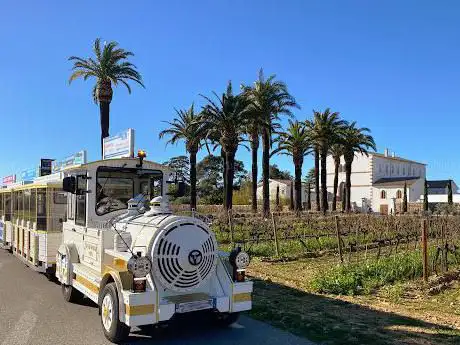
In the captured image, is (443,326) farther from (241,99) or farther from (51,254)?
(241,99)

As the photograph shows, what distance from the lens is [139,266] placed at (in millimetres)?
6039

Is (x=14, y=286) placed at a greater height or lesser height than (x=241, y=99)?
lesser

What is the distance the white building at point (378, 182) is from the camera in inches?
3196

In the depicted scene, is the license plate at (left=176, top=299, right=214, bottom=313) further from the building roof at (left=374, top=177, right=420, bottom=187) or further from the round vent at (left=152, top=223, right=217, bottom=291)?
the building roof at (left=374, top=177, right=420, bottom=187)

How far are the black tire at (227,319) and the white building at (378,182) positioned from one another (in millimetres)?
74576

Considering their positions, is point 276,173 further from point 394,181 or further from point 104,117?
point 104,117

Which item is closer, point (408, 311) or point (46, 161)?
point (408, 311)

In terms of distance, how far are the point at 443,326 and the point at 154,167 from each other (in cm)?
536

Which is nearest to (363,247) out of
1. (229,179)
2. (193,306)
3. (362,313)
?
(362,313)

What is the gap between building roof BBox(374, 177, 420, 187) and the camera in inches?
3187

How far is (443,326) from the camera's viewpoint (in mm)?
7504

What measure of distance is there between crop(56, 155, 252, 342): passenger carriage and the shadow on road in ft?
3.60

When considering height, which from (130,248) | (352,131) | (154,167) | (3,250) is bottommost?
(3,250)

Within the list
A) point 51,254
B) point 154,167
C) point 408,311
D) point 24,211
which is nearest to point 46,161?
point 24,211
